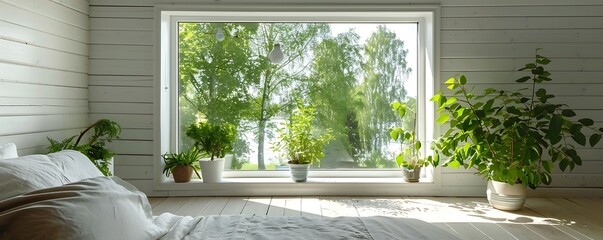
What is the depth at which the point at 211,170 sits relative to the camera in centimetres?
450

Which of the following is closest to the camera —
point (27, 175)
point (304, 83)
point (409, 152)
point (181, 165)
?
point (27, 175)

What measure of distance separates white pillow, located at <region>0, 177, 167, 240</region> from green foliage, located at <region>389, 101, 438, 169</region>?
10.1ft

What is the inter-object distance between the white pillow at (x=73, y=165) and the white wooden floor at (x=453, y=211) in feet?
5.39

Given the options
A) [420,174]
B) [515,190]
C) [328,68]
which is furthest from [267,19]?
[515,190]

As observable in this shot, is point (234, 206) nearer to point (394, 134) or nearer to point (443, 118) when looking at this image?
point (394, 134)

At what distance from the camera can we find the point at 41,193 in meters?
1.45

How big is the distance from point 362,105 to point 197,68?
1.52m

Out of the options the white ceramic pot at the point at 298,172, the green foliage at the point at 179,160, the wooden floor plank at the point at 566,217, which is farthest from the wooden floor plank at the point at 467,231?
the green foliage at the point at 179,160

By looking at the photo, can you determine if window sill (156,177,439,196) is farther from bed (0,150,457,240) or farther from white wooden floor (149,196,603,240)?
bed (0,150,457,240)

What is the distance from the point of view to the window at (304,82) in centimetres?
480

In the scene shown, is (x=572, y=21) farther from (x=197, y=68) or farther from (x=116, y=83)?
(x=116, y=83)

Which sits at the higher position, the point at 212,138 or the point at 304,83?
the point at 304,83

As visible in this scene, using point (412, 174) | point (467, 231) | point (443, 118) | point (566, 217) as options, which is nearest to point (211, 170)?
point (412, 174)

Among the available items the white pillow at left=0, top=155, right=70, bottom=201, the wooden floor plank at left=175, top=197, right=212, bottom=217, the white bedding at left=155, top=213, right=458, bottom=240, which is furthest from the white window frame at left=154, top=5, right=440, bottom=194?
the white bedding at left=155, top=213, right=458, bottom=240
